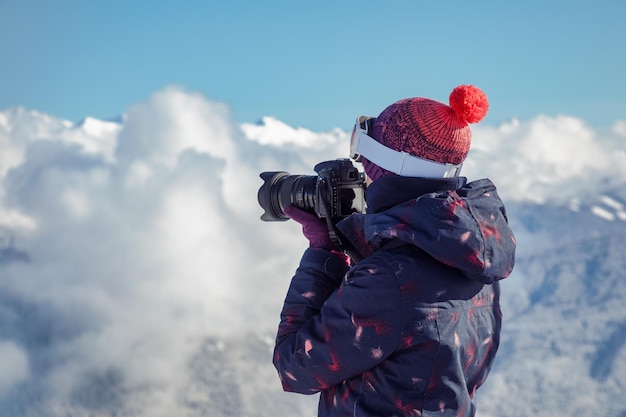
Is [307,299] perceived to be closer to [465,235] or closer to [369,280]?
[369,280]

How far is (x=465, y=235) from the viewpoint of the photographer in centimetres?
161

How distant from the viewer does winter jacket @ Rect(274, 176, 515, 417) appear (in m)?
1.63

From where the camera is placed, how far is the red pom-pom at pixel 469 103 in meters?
1.84

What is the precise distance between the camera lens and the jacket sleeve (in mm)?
441

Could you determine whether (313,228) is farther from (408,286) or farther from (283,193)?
(408,286)

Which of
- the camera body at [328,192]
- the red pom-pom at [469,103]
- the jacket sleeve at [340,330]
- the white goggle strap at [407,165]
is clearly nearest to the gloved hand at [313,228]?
the camera body at [328,192]

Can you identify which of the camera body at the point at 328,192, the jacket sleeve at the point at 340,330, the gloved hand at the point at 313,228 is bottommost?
the jacket sleeve at the point at 340,330

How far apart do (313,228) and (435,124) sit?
0.53 metres

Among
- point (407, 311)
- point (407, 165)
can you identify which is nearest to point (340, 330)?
point (407, 311)

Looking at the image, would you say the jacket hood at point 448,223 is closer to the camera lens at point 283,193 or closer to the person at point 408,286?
the person at point 408,286

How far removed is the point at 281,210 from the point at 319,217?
0.29 m

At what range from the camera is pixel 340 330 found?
1674 millimetres

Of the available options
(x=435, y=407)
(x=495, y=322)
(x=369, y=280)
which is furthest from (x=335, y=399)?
(x=495, y=322)

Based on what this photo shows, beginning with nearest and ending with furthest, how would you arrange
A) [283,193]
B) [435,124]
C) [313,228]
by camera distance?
[435,124]
[313,228]
[283,193]
